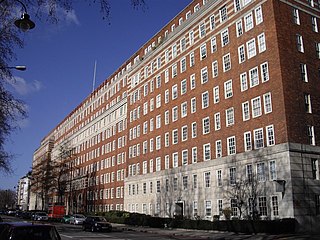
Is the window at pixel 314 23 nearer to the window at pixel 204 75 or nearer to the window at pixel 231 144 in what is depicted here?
the window at pixel 204 75

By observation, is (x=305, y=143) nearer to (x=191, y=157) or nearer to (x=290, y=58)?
(x=290, y=58)

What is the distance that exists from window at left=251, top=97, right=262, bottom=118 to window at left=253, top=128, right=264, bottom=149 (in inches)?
63.1

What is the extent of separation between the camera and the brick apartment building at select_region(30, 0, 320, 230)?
106 feet

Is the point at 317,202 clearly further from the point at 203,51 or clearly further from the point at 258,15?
the point at 203,51

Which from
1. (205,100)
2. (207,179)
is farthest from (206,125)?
(207,179)

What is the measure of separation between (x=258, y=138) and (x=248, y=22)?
12.8 meters

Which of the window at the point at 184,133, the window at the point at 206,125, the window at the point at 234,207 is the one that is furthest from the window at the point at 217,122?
the window at the point at 234,207

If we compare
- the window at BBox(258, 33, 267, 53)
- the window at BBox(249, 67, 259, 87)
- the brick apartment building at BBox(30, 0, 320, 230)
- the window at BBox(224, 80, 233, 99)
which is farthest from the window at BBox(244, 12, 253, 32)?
the window at BBox(224, 80, 233, 99)

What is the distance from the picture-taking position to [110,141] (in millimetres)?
75938

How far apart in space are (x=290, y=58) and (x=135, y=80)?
115 feet

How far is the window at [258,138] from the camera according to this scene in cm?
3438

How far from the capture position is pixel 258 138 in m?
34.8

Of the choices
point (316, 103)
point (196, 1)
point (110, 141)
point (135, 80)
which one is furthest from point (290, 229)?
point (110, 141)

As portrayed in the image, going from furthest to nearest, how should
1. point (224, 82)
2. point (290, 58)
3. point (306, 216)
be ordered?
1. point (224, 82)
2. point (290, 58)
3. point (306, 216)
